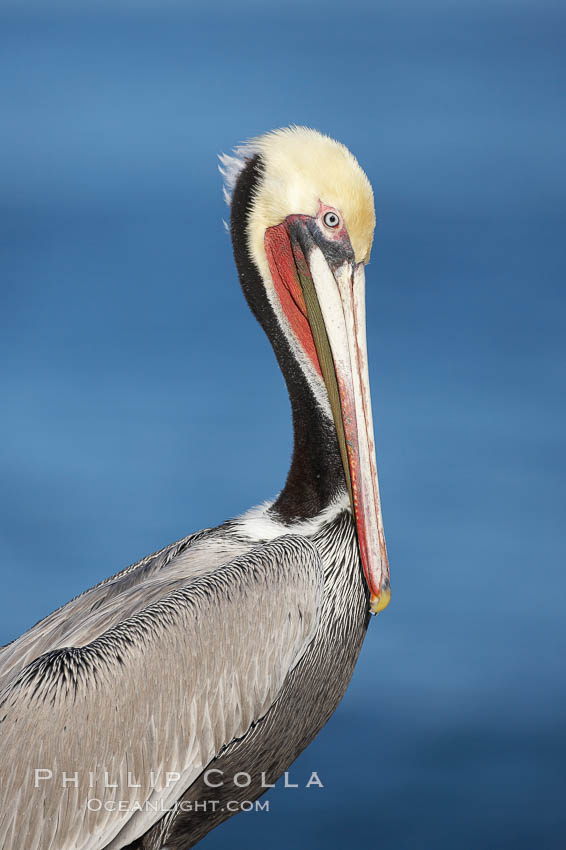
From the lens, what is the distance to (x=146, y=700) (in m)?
3.75

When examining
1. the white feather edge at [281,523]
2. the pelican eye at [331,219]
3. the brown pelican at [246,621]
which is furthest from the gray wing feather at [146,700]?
the pelican eye at [331,219]

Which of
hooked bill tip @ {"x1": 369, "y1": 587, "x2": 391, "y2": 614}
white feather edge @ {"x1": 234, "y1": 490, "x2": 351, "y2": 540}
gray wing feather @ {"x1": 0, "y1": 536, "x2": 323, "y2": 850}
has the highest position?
white feather edge @ {"x1": 234, "y1": 490, "x2": 351, "y2": 540}

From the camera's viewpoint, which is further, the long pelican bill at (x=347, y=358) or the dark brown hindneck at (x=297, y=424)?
the dark brown hindneck at (x=297, y=424)

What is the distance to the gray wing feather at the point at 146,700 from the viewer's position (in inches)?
145

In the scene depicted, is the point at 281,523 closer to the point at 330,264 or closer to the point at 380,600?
the point at 380,600

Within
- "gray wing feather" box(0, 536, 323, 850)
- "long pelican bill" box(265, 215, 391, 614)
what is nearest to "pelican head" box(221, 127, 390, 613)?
"long pelican bill" box(265, 215, 391, 614)

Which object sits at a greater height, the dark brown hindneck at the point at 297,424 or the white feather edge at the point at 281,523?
the dark brown hindneck at the point at 297,424

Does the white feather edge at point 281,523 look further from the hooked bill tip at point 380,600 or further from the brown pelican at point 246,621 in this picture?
the hooked bill tip at point 380,600

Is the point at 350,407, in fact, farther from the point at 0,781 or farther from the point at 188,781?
the point at 0,781

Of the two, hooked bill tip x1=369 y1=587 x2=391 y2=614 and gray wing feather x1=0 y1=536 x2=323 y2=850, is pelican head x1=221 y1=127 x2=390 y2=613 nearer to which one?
hooked bill tip x1=369 y1=587 x2=391 y2=614

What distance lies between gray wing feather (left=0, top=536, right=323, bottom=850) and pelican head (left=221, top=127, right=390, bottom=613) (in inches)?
10.9

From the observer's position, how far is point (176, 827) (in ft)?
12.9

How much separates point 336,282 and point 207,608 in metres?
1.09

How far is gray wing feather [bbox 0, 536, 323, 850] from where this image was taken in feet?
12.0
